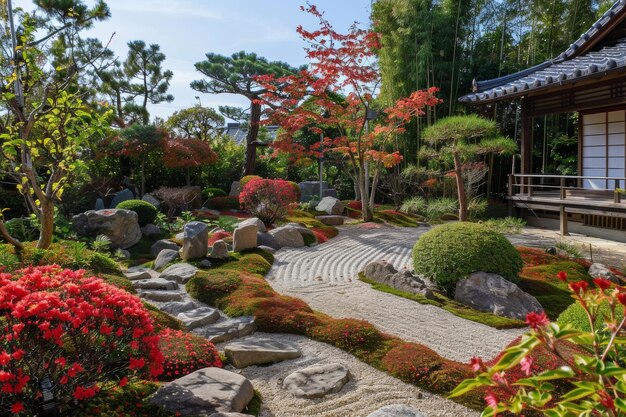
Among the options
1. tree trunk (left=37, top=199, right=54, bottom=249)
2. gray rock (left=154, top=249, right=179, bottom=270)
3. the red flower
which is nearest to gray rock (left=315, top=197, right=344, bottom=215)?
gray rock (left=154, top=249, right=179, bottom=270)

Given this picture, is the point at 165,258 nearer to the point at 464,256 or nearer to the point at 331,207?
the point at 464,256

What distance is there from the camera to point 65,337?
→ 300 cm

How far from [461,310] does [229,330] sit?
2782 mm

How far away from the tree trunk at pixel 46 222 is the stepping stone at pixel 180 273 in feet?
5.31

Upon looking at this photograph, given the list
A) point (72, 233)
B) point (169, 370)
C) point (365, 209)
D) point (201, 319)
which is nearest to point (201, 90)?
point (365, 209)

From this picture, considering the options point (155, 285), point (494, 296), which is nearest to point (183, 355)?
point (155, 285)

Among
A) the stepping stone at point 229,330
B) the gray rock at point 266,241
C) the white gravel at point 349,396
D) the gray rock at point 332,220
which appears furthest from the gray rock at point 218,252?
the gray rock at point 332,220

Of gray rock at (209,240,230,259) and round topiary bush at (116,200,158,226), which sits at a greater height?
round topiary bush at (116,200,158,226)

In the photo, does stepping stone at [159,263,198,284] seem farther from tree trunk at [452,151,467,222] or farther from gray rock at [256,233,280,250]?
tree trunk at [452,151,467,222]

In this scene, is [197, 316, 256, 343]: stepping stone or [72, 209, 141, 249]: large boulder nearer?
[197, 316, 256, 343]: stepping stone

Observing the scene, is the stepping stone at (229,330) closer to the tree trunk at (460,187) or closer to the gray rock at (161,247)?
the gray rock at (161,247)

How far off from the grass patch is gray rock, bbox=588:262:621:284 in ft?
8.27

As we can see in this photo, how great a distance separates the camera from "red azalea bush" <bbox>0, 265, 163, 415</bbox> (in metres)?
2.49

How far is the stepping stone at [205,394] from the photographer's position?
308 centimetres
